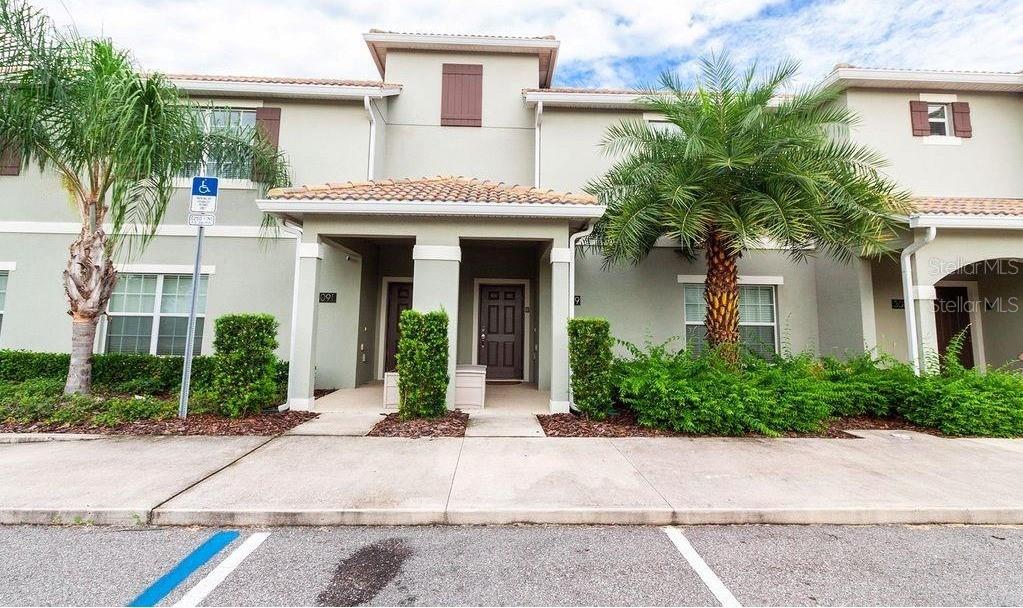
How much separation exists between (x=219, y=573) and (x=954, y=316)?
1387 cm

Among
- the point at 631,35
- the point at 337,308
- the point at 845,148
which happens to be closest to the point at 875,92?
the point at 845,148

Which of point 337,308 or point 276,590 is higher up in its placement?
point 337,308

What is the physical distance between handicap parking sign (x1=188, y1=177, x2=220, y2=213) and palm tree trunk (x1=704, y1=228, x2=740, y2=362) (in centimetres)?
782

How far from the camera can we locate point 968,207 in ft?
25.2

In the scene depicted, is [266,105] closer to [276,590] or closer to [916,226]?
[276,590]

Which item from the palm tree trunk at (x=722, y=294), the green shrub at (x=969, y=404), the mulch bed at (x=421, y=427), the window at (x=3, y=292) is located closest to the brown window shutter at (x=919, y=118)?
the green shrub at (x=969, y=404)

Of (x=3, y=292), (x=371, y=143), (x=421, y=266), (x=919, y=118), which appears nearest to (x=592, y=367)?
(x=421, y=266)

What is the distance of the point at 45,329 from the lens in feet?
27.7

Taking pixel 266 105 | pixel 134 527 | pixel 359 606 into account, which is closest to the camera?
pixel 359 606

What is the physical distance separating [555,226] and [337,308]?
5.04 meters

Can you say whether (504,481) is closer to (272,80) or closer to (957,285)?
(272,80)

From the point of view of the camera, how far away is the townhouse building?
8250mm

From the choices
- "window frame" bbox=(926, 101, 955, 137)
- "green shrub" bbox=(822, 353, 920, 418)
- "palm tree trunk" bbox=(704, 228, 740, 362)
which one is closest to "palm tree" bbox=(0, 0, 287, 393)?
"palm tree trunk" bbox=(704, 228, 740, 362)

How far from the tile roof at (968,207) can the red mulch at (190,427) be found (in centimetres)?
1096
